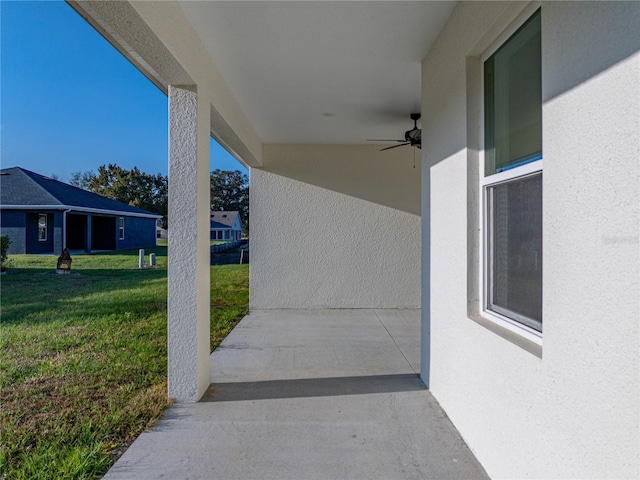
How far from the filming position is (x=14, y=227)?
4.02 metres

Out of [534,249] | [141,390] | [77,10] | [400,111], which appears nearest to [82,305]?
[141,390]

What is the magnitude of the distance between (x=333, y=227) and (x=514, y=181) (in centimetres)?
496

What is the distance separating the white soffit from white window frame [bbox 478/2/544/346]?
2.33 feet

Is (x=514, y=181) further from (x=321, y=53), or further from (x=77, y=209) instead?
(x=77, y=209)

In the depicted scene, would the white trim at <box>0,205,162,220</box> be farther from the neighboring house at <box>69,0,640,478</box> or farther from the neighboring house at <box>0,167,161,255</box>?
the neighboring house at <box>69,0,640,478</box>

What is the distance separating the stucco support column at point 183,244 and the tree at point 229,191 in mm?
9902

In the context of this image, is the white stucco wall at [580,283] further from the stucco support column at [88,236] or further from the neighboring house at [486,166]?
the stucco support column at [88,236]

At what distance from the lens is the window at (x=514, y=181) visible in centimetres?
183

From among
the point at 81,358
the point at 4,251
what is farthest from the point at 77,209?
the point at 81,358

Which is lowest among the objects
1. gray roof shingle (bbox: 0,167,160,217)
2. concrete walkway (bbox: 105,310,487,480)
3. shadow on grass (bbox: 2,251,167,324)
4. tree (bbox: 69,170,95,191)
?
concrete walkway (bbox: 105,310,487,480)

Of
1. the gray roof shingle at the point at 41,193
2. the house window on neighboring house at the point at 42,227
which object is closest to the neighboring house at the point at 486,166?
the gray roof shingle at the point at 41,193

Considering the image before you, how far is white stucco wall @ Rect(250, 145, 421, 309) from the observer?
6918mm

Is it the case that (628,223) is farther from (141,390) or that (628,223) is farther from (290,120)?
(290,120)

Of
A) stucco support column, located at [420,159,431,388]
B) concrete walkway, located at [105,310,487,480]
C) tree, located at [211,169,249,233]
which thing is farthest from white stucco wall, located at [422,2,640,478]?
tree, located at [211,169,249,233]
